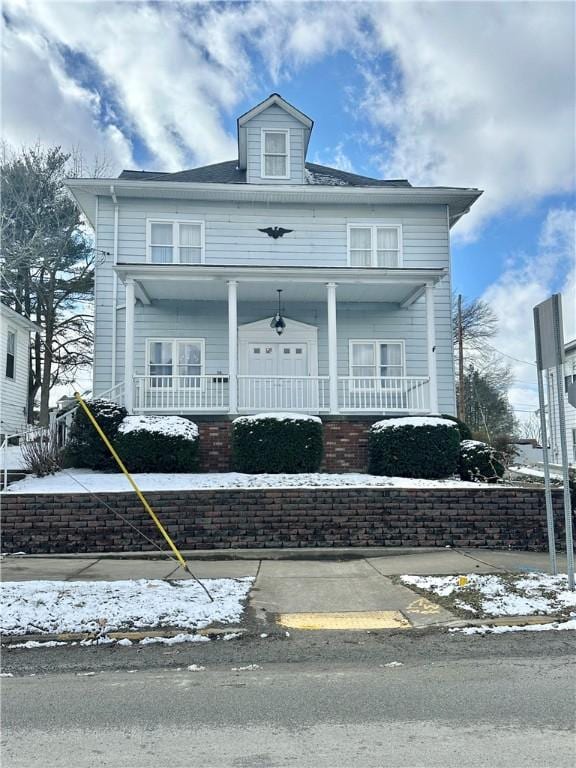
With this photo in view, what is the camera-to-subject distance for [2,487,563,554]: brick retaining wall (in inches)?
368

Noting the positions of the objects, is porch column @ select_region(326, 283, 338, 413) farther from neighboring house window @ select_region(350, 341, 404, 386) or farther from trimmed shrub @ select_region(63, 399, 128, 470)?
trimmed shrub @ select_region(63, 399, 128, 470)

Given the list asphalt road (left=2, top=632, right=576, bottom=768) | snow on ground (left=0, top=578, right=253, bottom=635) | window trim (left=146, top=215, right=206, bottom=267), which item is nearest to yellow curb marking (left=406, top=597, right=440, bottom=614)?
asphalt road (left=2, top=632, right=576, bottom=768)

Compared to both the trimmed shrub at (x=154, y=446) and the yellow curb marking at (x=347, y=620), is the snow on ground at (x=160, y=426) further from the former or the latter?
the yellow curb marking at (x=347, y=620)

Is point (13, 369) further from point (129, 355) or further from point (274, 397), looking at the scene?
point (274, 397)

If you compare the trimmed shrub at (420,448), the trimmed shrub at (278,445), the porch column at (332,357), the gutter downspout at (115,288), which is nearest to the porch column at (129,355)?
the gutter downspout at (115,288)

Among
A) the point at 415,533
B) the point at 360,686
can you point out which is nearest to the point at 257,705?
the point at 360,686

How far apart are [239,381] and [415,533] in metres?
6.68

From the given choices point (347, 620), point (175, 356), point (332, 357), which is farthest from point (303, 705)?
point (175, 356)

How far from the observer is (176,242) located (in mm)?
16922

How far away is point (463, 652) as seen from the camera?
505 centimetres

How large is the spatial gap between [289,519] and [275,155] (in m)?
11.9

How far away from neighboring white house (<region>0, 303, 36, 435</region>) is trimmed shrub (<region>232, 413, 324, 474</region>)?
11.9 meters

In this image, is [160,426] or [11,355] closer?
[160,426]

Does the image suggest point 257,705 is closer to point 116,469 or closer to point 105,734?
point 105,734
